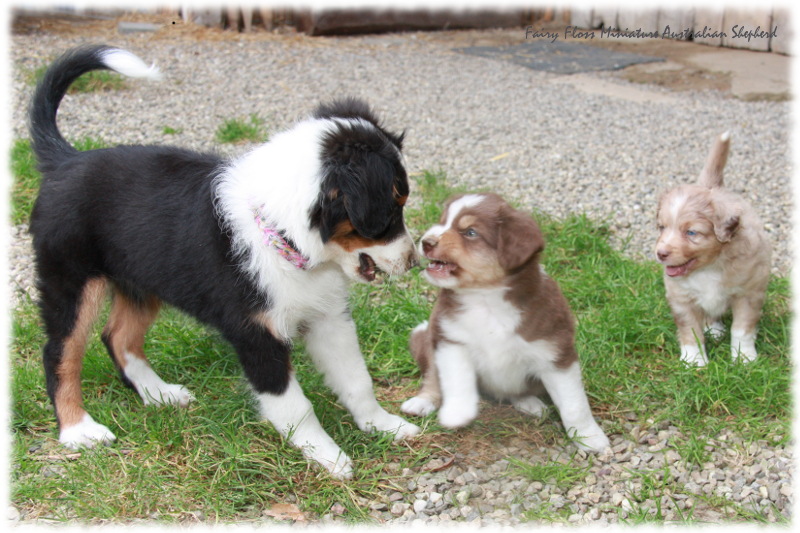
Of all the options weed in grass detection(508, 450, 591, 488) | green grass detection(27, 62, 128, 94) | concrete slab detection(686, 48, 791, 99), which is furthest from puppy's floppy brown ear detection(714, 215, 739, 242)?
green grass detection(27, 62, 128, 94)

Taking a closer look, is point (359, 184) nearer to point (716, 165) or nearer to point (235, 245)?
point (235, 245)

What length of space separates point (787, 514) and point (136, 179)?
9.93 feet

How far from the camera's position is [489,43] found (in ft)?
37.6

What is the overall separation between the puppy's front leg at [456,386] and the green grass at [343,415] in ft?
0.76

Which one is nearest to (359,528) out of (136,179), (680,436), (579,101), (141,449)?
(141,449)

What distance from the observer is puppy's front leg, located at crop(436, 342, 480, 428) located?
3252 millimetres

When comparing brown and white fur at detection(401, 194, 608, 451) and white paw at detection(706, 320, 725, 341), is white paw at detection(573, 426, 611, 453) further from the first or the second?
white paw at detection(706, 320, 725, 341)

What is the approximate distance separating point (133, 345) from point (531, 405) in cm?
198

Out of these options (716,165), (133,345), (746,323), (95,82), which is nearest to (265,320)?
(133,345)

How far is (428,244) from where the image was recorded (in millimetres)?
3238

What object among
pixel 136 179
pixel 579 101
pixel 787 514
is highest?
pixel 136 179

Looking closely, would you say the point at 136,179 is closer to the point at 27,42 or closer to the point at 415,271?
the point at 415,271

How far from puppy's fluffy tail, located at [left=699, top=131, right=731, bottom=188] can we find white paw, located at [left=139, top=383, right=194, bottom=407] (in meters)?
3.01

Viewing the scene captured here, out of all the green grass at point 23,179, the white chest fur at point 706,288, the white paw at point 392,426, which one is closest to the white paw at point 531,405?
the white paw at point 392,426
